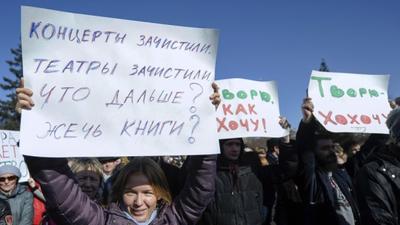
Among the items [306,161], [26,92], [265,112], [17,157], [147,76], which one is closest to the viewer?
[26,92]

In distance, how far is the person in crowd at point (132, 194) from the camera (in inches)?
95.0

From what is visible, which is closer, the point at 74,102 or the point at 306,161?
the point at 74,102

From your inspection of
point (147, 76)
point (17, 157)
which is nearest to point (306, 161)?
point (147, 76)

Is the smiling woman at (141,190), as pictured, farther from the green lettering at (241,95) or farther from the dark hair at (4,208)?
the dark hair at (4,208)

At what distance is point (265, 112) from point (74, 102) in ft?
8.65

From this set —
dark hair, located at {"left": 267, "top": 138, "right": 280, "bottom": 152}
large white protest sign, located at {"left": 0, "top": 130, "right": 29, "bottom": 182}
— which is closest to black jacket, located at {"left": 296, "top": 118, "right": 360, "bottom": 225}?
dark hair, located at {"left": 267, "top": 138, "right": 280, "bottom": 152}

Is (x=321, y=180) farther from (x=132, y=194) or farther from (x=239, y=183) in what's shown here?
(x=132, y=194)

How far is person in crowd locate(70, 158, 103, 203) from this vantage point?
3980mm

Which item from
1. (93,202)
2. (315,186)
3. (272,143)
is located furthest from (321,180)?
(272,143)

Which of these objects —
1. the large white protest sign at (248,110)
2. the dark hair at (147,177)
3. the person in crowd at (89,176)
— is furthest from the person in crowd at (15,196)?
the dark hair at (147,177)

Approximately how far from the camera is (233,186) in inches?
166

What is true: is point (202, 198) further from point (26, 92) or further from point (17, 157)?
point (17, 157)

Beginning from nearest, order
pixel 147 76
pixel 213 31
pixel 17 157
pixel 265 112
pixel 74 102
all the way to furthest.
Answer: pixel 74 102, pixel 147 76, pixel 213 31, pixel 265 112, pixel 17 157

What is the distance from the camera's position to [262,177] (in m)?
4.52
